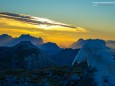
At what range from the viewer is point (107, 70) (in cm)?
19238

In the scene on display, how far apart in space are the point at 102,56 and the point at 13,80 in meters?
48.4

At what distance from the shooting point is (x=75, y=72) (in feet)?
634

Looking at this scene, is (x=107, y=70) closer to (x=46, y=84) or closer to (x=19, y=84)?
(x=46, y=84)

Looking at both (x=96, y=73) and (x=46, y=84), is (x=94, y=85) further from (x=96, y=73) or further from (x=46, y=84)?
(x=46, y=84)

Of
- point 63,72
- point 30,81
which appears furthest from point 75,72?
point 30,81

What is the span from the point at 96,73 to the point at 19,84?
38350mm

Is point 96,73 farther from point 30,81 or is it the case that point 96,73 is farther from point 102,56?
point 30,81

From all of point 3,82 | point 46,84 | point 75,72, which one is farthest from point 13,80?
point 75,72

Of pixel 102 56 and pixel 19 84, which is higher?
pixel 102 56

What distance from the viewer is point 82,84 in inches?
7141

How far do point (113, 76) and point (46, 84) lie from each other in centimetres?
3389

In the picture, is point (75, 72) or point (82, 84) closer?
point (82, 84)

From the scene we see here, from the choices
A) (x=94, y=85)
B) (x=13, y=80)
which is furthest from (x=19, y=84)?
(x=94, y=85)

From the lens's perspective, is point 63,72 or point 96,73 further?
point 63,72
